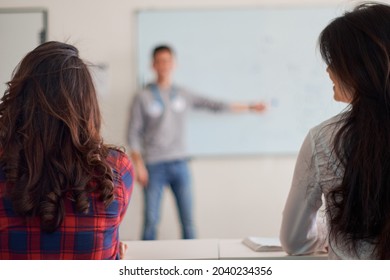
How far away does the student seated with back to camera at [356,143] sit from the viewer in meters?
1.12

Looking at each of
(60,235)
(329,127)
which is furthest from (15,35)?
(329,127)

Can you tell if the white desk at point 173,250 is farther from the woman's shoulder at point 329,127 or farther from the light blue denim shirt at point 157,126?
the light blue denim shirt at point 157,126

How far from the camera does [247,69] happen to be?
142 inches

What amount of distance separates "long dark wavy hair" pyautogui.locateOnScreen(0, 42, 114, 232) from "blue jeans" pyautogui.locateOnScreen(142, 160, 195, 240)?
2.11 meters

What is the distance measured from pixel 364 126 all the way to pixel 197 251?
623 mm

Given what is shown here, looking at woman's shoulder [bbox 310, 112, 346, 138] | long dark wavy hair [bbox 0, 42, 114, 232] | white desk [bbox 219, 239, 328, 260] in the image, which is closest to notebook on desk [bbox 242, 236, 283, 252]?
white desk [bbox 219, 239, 328, 260]

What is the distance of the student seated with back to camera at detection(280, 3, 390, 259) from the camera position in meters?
1.12

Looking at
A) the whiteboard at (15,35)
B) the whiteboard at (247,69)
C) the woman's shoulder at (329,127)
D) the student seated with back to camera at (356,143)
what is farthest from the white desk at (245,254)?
the whiteboard at (247,69)

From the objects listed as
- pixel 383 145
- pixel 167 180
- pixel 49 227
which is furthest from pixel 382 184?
pixel 167 180

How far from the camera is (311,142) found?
121 cm

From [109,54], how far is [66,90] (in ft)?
7.68

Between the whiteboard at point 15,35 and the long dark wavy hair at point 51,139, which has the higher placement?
the whiteboard at point 15,35

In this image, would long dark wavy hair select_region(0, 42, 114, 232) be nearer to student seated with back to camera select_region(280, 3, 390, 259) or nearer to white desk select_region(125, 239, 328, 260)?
white desk select_region(125, 239, 328, 260)

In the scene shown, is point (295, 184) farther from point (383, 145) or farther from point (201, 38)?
point (201, 38)
